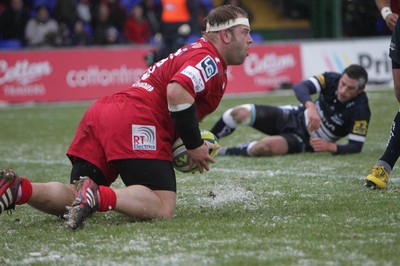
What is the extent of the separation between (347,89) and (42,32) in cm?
1133

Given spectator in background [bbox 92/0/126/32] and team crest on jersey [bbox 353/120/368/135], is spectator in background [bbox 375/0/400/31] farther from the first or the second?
spectator in background [bbox 92/0/126/32]

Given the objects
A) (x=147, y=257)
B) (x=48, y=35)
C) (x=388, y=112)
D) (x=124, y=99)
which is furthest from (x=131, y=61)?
(x=147, y=257)

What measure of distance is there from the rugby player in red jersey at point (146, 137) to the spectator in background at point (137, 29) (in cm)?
1497

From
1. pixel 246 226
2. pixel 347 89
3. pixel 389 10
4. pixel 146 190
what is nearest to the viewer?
pixel 246 226

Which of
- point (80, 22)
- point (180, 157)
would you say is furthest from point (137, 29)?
point (180, 157)

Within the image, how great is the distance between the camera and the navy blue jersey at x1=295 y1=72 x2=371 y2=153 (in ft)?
27.8

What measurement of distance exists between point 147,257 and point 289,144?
4.93 metres

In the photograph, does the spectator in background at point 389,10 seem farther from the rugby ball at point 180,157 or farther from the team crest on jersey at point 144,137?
the team crest on jersey at point 144,137

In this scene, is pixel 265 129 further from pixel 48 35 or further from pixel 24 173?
pixel 48 35

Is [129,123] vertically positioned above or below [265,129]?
above

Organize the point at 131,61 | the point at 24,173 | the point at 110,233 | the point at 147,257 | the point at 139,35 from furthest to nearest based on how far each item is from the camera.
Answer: the point at 139,35 < the point at 131,61 < the point at 24,173 < the point at 110,233 < the point at 147,257

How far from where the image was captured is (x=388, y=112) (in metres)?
13.1

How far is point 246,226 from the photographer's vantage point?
480 cm

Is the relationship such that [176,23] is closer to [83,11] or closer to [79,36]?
[79,36]
